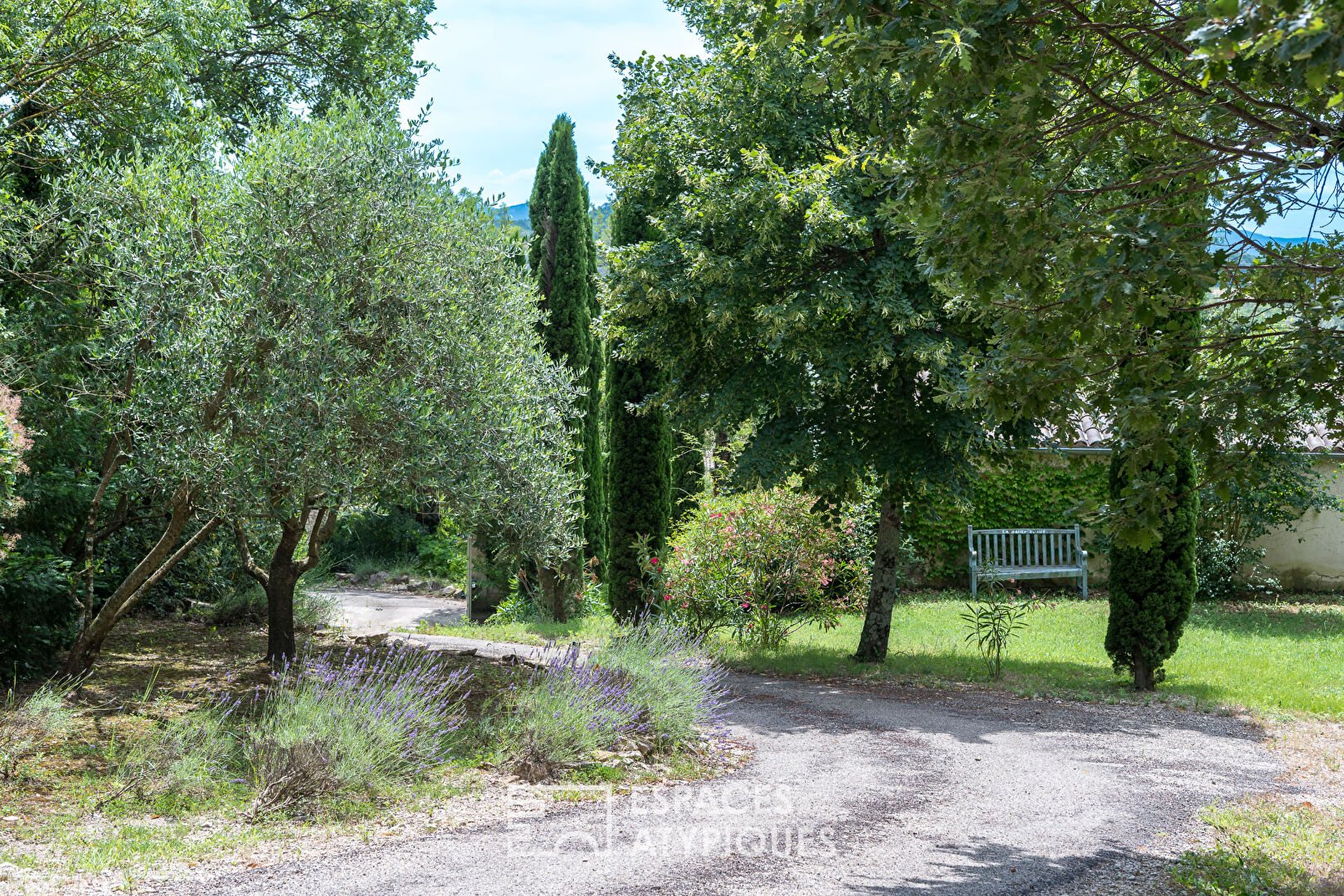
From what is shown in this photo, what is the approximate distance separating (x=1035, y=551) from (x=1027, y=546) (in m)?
0.36

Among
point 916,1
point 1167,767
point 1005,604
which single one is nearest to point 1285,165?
point 916,1

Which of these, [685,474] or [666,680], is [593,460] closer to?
[685,474]

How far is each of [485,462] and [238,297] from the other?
188cm

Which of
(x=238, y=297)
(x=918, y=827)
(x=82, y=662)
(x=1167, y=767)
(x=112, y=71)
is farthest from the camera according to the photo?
(x=112, y=71)

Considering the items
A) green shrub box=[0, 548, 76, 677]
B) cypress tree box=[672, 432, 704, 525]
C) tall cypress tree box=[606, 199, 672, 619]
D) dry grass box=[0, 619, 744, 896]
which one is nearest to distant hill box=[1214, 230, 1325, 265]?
dry grass box=[0, 619, 744, 896]

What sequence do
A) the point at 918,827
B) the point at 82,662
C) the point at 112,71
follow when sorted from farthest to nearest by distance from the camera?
the point at 112,71 < the point at 82,662 < the point at 918,827

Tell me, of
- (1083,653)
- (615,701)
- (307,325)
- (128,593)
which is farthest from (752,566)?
(307,325)

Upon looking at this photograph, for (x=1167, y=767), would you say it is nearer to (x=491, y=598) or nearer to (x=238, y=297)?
(x=238, y=297)

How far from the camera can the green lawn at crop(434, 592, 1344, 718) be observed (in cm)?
846

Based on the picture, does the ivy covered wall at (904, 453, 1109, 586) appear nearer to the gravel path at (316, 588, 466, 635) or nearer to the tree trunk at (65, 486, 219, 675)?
the gravel path at (316, 588, 466, 635)

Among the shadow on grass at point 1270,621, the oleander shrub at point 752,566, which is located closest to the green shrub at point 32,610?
the oleander shrub at point 752,566

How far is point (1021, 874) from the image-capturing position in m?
4.04

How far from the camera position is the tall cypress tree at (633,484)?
42.2ft

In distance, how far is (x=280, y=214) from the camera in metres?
5.67
